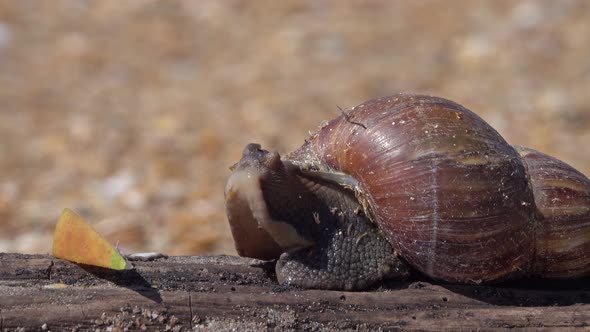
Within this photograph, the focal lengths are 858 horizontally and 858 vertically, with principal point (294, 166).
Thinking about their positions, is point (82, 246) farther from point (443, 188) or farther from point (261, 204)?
point (443, 188)

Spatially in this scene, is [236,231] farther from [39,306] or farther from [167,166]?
[167,166]

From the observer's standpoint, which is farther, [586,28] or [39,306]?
[586,28]

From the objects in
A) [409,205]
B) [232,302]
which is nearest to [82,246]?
[232,302]

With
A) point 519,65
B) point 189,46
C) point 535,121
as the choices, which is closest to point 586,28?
point 519,65

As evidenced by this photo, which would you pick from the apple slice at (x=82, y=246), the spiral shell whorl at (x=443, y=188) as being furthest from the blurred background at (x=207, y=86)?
the spiral shell whorl at (x=443, y=188)

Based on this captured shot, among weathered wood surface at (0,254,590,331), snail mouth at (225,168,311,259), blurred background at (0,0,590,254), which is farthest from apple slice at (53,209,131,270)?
blurred background at (0,0,590,254)

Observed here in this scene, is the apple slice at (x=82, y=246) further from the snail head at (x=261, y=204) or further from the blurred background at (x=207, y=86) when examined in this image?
the blurred background at (x=207, y=86)
